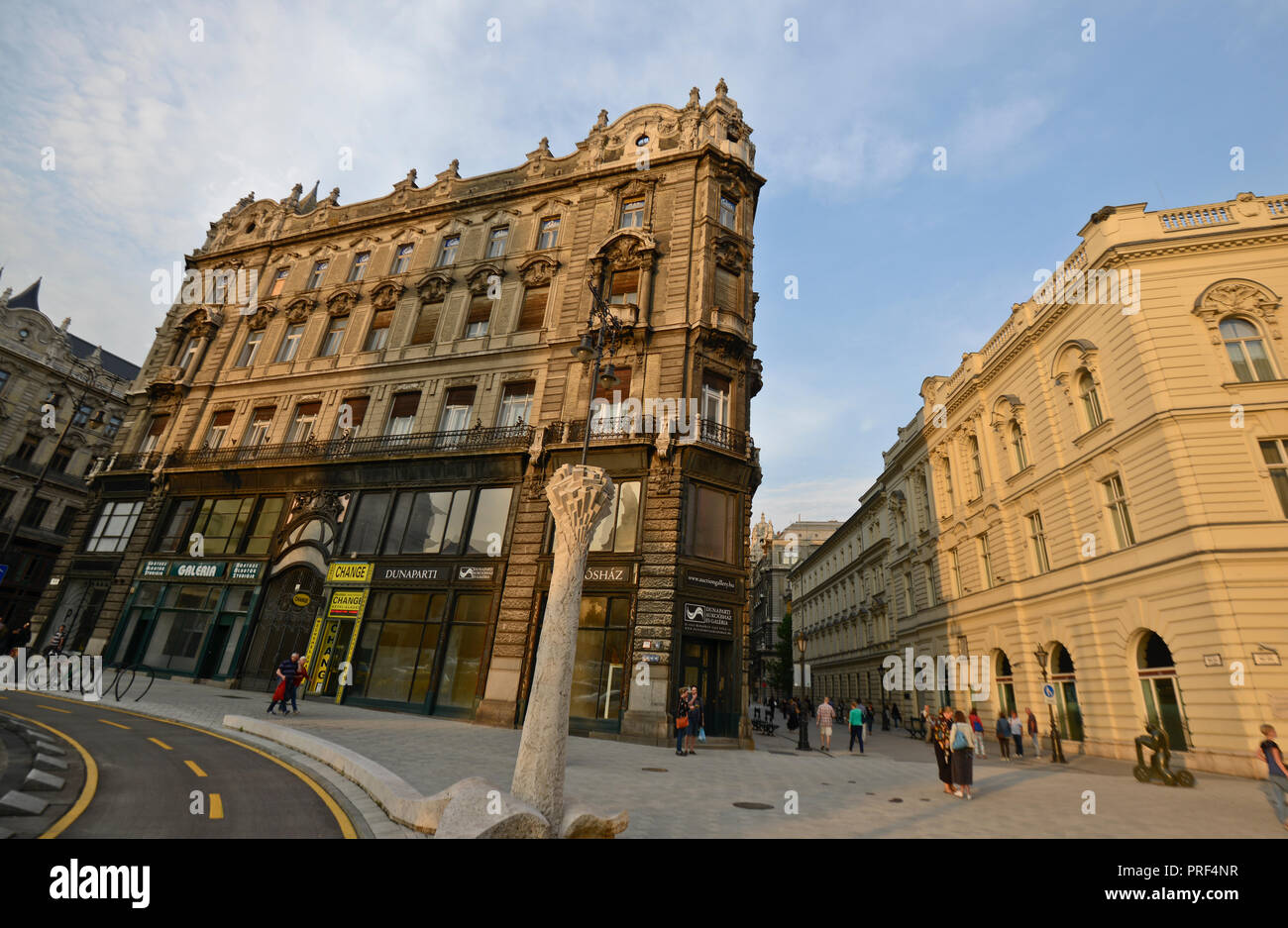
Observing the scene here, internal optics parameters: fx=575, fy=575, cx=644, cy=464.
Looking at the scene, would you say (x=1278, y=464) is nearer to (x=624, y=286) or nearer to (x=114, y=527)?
(x=624, y=286)

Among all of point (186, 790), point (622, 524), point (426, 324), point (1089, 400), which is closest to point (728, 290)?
point (622, 524)

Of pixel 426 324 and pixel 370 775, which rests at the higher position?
pixel 426 324

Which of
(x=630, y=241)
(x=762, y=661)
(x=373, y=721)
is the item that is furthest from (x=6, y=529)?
(x=762, y=661)

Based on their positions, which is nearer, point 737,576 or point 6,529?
point 737,576

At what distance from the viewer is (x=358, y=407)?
26.2 metres

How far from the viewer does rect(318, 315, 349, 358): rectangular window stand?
93.8ft

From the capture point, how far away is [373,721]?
54.2ft

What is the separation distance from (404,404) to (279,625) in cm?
Result: 1025

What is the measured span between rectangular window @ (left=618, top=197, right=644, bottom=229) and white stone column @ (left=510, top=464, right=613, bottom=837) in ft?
68.1

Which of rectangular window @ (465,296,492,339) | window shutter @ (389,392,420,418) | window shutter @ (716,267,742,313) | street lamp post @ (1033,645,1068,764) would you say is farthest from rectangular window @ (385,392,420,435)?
street lamp post @ (1033,645,1068,764)

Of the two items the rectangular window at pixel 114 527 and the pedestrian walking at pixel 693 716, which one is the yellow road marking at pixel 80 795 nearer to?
the pedestrian walking at pixel 693 716

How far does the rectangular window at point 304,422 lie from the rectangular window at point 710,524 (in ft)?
59.4
